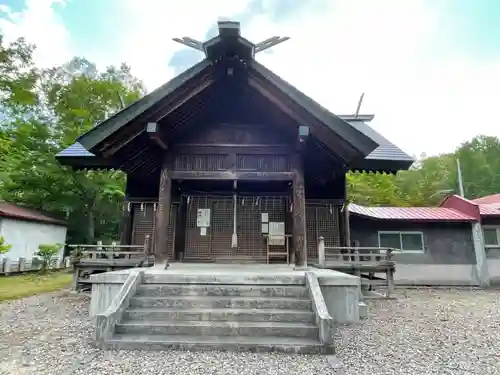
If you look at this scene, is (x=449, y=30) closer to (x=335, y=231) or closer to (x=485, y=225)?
(x=485, y=225)

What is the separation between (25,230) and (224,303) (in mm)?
17723

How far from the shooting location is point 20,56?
12.9 m

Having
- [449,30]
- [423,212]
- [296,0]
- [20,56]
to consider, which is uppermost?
[296,0]

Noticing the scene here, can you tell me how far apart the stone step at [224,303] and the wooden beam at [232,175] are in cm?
275

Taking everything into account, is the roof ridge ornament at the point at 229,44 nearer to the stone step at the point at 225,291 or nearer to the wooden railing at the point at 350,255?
the stone step at the point at 225,291

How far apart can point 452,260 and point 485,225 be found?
2185mm

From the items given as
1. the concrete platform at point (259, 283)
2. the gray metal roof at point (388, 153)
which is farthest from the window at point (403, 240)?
the concrete platform at point (259, 283)

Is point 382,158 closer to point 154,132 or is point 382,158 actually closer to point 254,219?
point 254,219

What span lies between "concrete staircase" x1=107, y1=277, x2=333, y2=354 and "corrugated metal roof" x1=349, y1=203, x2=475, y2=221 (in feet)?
29.9

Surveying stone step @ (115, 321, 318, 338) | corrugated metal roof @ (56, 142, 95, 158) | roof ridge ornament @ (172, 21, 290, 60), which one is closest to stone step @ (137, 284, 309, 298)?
stone step @ (115, 321, 318, 338)

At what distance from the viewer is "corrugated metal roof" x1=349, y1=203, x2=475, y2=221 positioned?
13.7 metres

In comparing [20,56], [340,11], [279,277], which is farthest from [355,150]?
[20,56]

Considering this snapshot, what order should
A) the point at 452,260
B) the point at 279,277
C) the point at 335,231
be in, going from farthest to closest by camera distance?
the point at 452,260, the point at 335,231, the point at 279,277

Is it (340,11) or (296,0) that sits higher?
(296,0)
